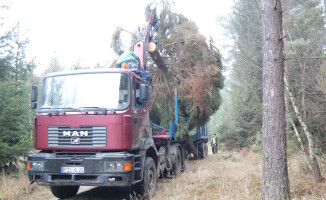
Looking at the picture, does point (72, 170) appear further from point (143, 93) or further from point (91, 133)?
point (143, 93)

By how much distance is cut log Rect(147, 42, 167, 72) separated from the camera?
8.96m

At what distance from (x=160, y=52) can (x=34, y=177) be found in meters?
6.04

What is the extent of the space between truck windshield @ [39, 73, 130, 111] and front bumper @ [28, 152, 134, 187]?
0.98 meters

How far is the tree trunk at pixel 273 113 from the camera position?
189 inches

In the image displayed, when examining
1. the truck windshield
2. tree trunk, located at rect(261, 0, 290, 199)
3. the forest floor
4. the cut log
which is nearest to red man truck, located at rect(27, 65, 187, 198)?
the truck windshield

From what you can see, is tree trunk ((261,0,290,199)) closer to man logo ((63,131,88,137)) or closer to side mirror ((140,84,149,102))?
side mirror ((140,84,149,102))

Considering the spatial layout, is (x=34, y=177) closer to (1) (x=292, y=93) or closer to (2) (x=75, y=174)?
(2) (x=75, y=174)

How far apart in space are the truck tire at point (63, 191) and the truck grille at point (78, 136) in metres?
1.24

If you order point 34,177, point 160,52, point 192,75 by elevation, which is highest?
point 160,52

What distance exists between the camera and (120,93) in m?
5.73

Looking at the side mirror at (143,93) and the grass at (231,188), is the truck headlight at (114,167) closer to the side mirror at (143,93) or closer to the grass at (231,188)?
the grass at (231,188)

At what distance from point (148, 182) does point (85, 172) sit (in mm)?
1501

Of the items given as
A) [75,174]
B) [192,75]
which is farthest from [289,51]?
[75,174]

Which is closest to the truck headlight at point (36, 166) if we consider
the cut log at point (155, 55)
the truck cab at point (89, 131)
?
the truck cab at point (89, 131)
